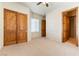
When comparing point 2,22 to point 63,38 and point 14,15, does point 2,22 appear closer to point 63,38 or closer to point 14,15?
point 14,15

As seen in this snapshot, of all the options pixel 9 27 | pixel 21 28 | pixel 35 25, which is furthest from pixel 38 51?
pixel 35 25

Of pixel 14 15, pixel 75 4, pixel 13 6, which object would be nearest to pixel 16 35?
pixel 14 15

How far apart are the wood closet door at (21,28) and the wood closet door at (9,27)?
0.34m

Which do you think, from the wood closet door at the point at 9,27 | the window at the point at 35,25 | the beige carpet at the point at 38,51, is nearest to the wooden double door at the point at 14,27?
the wood closet door at the point at 9,27

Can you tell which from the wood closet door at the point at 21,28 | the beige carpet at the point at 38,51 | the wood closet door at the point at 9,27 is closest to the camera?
the beige carpet at the point at 38,51

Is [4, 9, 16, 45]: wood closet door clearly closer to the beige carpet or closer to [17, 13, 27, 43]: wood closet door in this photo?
[17, 13, 27, 43]: wood closet door

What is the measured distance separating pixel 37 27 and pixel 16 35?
4085 millimetres

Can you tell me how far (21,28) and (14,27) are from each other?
2.01ft

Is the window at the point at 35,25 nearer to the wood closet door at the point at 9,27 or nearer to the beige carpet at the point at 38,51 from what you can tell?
the wood closet door at the point at 9,27

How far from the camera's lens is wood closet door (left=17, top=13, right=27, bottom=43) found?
5.42 meters

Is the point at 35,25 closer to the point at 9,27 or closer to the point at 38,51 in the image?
the point at 9,27

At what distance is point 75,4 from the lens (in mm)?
4559

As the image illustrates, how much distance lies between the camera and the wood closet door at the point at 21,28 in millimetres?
5422

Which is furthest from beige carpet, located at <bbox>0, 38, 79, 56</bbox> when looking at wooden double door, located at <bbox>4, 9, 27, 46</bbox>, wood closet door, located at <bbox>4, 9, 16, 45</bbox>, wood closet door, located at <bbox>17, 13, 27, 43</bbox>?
wood closet door, located at <bbox>17, 13, 27, 43</bbox>
